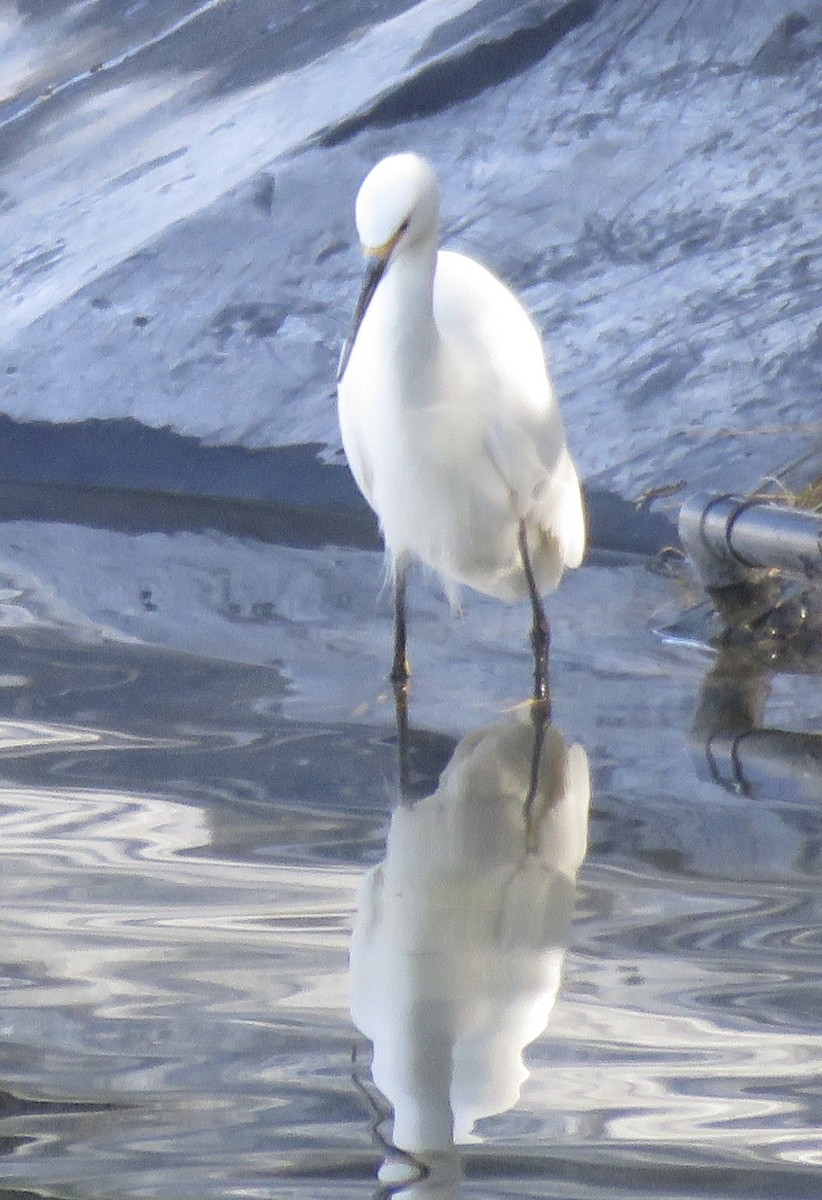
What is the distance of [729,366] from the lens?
7184 mm

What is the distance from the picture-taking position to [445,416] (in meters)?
4.79

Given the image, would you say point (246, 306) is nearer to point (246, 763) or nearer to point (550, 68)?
point (550, 68)

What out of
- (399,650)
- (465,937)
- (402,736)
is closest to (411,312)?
(399,650)

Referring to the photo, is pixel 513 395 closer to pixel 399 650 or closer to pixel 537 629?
pixel 537 629

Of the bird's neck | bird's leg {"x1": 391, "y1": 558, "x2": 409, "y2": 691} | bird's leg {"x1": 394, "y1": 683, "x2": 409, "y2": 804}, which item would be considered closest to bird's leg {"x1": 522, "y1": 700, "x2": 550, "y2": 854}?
bird's leg {"x1": 394, "y1": 683, "x2": 409, "y2": 804}

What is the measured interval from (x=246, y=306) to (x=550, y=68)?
1899mm

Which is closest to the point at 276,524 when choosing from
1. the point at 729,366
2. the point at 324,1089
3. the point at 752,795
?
the point at 729,366

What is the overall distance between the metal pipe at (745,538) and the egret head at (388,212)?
1.19 m

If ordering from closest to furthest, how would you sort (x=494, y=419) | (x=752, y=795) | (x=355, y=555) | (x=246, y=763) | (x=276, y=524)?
(x=752, y=795) → (x=246, y=763) → (x=494, y=419) → (x=355, y=555) → (x=276, y=524)

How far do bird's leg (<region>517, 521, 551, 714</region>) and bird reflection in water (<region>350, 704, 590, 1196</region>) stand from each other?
44cm

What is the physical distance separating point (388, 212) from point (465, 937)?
6.46 feet

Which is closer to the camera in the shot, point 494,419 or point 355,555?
point 494,419

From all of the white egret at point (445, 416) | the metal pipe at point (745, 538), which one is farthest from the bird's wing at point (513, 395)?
the metal pipe at point (745, 538)

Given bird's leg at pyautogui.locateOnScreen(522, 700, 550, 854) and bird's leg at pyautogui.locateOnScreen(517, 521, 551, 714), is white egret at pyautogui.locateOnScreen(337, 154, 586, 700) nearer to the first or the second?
bird's leg at pyautogui.locateOnScreen(517, 521, 551, 714)
